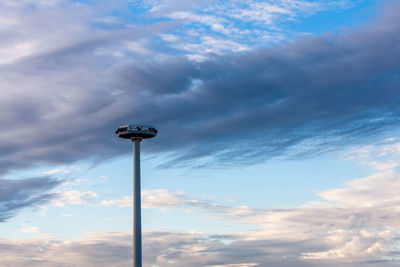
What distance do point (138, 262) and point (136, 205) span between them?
22.8m

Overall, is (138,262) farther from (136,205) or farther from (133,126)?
(133,126)

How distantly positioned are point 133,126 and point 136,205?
107ft

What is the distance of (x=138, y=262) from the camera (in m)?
192

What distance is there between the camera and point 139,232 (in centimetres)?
19712

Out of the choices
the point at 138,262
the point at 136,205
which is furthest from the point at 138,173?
the point at 138,262

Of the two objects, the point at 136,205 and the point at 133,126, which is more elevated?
the point at 133,126

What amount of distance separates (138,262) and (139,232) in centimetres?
1219

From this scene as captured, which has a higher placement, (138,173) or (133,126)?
(133,126)

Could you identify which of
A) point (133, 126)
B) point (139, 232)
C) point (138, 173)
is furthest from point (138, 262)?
point (133, 126)

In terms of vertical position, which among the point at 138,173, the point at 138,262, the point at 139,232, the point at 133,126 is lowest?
the point at 138,262

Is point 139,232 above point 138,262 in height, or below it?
above

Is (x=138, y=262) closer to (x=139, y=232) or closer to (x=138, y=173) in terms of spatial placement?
(x=139, y=232)

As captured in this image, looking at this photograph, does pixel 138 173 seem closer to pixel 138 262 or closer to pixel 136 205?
pixel 136 205

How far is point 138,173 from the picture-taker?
200m
